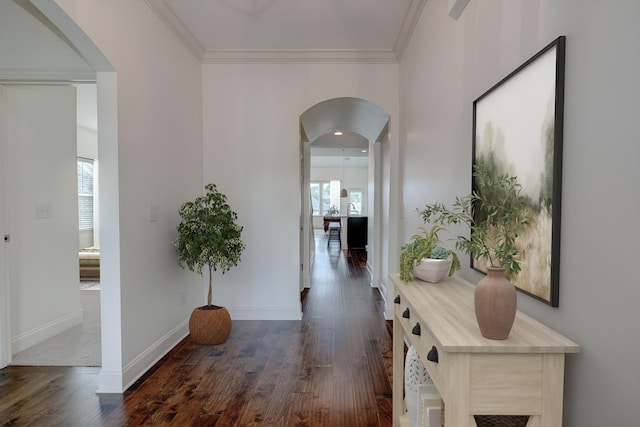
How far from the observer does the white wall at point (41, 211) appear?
9.82 ft

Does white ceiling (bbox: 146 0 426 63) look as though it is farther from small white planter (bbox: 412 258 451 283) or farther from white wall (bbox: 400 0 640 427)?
small white planter (bbox: 412 258 451 283)

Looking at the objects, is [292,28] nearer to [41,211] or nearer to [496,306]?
[41,211]

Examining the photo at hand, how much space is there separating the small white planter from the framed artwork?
34 centimetres

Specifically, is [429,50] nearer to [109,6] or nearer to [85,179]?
[109,6]

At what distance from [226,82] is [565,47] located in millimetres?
3456

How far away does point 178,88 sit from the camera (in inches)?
130

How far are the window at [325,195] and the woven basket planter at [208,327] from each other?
38.0 ft

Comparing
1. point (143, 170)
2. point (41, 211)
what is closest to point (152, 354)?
point (143, 170)

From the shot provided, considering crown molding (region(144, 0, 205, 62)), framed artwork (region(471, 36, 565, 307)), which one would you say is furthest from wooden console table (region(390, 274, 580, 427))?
crown molding (region(144, 0, 205, 62))

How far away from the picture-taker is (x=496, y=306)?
37.6 inches

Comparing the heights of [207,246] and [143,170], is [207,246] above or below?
below

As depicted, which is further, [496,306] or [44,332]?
[44,332]

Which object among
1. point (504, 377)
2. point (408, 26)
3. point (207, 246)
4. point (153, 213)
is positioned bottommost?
point (504, 377)

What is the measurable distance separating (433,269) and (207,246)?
6.88 feet
